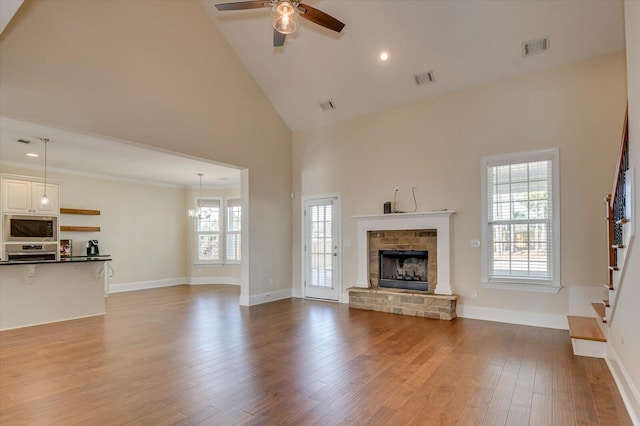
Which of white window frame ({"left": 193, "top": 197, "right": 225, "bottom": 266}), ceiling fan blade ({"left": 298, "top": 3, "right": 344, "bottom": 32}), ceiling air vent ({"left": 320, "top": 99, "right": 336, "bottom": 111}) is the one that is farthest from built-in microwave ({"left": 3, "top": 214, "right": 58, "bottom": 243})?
ceiling fan blade ({"left": 298, "top": 3, "right": 344, "bottom": 32})

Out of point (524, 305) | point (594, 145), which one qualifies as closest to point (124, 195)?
point (524, 305)

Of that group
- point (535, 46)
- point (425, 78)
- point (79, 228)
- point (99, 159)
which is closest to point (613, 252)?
point (535, 46)

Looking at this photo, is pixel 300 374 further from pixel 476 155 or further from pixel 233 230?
pixel 233 230

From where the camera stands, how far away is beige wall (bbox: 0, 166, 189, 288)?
8.30 m

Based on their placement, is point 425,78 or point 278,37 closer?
point 278,37

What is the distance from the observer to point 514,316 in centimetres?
529

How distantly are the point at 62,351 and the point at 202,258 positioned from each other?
20.2ft

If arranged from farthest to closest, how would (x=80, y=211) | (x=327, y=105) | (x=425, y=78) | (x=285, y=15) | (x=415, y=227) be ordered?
(x=80, y=211) → (x=327, y=105) → (x=415, y=227) → (x=425, y=78) → (x=285, y=15)

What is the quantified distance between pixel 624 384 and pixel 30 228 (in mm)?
9293

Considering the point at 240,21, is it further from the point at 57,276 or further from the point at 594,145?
the point at 594,145

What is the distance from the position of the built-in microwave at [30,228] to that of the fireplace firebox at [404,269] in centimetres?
673

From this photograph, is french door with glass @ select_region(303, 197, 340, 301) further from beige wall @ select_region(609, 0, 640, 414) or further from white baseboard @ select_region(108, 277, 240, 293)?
beige wall @ select_region(609, 0, 640, 414)

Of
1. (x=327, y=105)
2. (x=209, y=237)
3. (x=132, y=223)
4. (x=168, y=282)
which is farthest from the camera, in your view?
(x=209, y=237)

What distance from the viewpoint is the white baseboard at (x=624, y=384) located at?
8.22 feet
